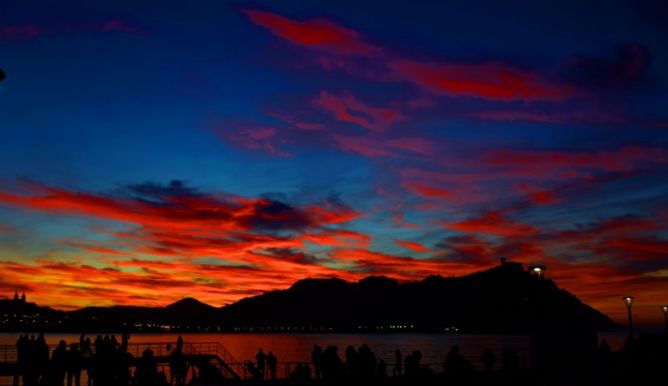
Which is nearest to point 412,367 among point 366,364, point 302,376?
point 366,364

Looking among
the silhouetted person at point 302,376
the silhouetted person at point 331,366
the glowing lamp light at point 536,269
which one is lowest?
the silhouetted person at point 302,376

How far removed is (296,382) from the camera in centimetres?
2453

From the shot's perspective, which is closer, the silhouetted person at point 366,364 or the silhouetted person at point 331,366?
the silhouetted person at point 366,364

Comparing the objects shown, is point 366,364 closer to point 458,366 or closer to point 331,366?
point 458,366

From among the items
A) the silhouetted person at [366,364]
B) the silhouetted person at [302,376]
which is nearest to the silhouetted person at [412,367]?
the silhouetted person at [366,364]

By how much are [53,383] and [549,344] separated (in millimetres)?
18777

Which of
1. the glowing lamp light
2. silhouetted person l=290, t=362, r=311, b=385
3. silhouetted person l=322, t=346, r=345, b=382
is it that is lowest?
silhouetted person l=290, t=362, r=311, b=385

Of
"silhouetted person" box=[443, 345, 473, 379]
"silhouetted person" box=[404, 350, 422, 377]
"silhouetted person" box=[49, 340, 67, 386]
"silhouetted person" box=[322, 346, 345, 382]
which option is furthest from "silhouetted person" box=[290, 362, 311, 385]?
"silhouetted person" box=[49, 340, 67, 386]

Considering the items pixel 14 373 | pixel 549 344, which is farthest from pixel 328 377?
pixel 14 373

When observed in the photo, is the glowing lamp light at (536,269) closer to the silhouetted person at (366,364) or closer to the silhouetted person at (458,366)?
the silhouetted person at (458,366)

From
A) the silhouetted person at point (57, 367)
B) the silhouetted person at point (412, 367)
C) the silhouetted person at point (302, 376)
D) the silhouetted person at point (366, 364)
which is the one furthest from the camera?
the silhouetted person at point (302, 376)

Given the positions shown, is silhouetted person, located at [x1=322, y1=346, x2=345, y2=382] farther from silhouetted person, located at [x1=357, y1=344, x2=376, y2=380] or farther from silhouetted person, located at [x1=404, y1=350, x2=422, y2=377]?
silhouetted person, located at [x1=404, y1=350, x2=422, y2=377]

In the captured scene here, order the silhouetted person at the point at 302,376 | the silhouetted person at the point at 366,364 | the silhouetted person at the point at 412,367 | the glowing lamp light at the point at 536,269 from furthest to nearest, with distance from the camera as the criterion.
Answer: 1. the glowing lamp light at the point at 536,269
2. the silhouetted person at the point at 302,376
3. the silhouetted person at the point at 412,367
4. the silhouetted person at the point at 366,364

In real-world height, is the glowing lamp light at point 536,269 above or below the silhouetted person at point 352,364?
above
